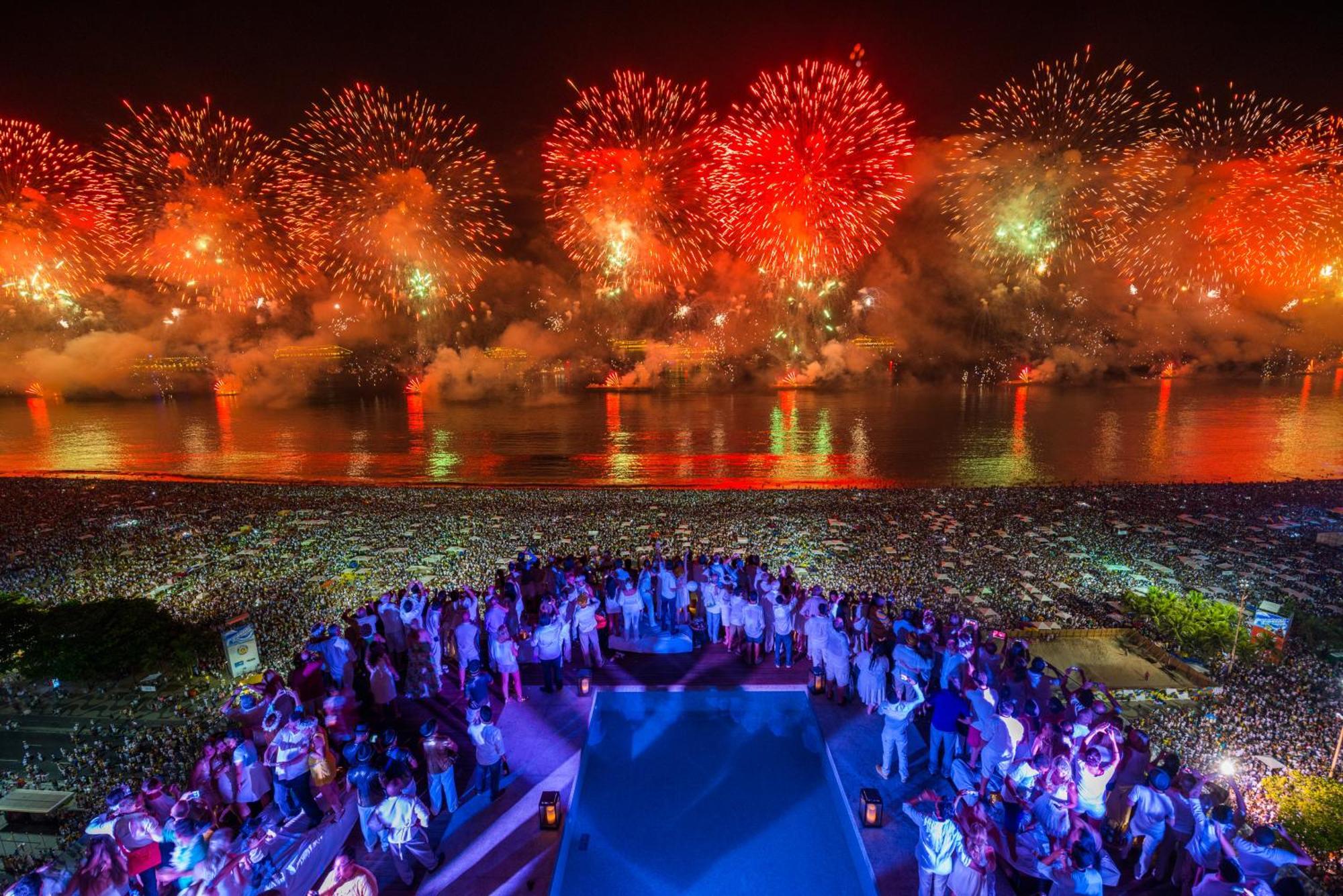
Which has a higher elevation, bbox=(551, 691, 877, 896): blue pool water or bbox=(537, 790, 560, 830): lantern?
bbox=(537, 790, 560, 830): lantern

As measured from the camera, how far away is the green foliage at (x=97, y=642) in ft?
37.7

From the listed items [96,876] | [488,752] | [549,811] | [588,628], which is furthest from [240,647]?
[549,811]

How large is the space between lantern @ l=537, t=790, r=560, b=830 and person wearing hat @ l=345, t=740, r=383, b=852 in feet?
5.43

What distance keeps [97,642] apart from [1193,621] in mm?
21682

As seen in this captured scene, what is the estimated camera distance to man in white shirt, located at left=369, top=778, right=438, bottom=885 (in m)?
5.97

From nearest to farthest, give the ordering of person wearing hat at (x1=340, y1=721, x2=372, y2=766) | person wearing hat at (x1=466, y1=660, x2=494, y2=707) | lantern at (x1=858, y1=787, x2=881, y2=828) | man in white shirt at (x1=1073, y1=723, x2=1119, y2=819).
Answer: man in white shirt at (x1=1073, y1=723, x2=1119, y2=819) → person wearing hat at (x1=340, y1=721, x2=372, y2=766) → lantern at (x1=858, y1=787, x2=881, y2=828) → person wearing hat at (x1=466, y1=660, x2=494, y2=707)

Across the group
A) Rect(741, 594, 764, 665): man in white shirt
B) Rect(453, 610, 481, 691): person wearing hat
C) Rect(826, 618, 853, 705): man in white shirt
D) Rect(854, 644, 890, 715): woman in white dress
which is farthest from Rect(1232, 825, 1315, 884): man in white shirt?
Rect(453, 610, 481, 691): person wearing hat

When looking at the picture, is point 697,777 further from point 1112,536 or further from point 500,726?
point 1112,536

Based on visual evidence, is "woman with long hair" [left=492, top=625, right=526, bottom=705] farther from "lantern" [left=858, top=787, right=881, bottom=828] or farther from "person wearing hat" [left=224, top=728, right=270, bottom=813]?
"lantern" [left=858, top=787, right=881, bottom=828]

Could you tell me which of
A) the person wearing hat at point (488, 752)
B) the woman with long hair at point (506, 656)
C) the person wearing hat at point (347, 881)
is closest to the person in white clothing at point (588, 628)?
the woman with long hair at point (506, 656)

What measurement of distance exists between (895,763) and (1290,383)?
444 feet

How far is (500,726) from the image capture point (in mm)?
8852

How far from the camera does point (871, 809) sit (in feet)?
22.7

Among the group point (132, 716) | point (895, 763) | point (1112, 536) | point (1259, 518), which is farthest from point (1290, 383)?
point (132, 716)
